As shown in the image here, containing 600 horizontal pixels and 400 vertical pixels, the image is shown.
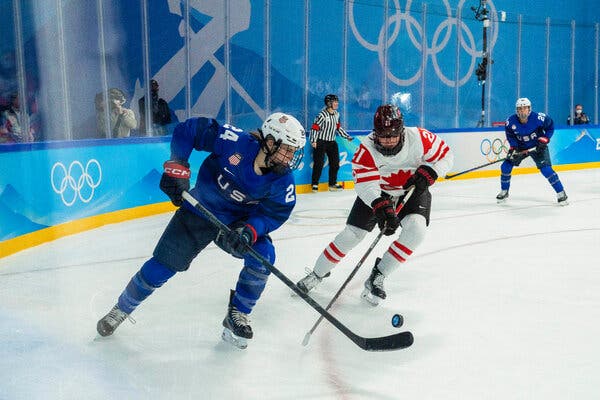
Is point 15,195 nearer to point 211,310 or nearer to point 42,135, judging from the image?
point 42,135

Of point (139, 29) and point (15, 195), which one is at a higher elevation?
point (139, 29)

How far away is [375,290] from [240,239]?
43.1 inches

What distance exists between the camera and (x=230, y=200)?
2.69 metres

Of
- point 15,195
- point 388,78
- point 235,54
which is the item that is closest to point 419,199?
point 15,195

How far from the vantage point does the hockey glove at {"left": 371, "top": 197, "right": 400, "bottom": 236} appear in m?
3.06

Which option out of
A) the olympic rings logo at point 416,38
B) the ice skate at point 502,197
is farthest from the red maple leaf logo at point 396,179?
the olympic rings logo at point 416,38

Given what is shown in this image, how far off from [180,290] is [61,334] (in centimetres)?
85

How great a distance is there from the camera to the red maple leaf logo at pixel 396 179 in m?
3.47

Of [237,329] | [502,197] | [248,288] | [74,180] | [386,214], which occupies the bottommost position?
[502,197]

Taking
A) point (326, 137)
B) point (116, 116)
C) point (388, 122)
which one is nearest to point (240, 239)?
point (388, 122)

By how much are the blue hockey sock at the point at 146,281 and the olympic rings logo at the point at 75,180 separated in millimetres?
2540

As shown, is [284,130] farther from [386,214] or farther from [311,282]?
[311,282]

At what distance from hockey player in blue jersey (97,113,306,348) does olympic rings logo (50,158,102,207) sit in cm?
252

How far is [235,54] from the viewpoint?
927 centimetres
